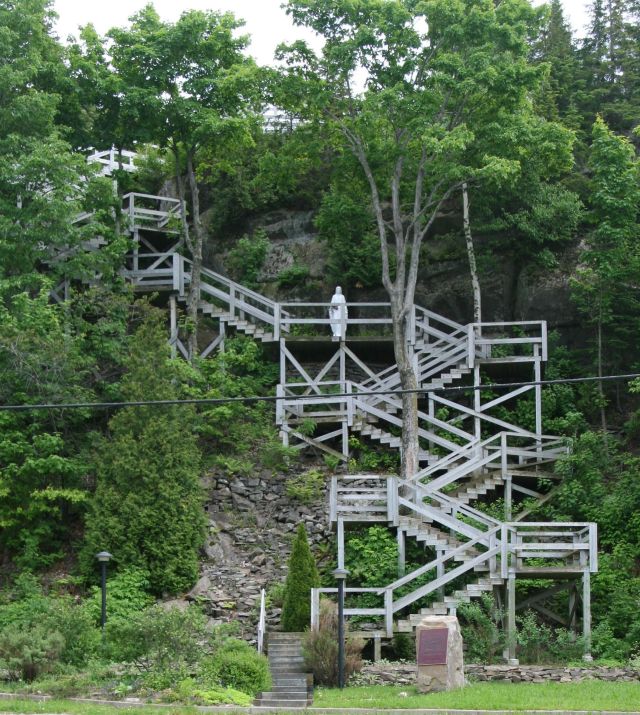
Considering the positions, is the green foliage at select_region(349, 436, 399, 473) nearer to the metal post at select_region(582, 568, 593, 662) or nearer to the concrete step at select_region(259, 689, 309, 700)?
the metal post at select_region(582, 568, 593, 662)

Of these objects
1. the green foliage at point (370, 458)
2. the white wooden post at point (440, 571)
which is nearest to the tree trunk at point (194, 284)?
the green foliage at point (370, 458)

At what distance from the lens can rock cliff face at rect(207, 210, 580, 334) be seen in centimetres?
3534

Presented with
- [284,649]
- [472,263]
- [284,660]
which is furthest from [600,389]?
[284,660]

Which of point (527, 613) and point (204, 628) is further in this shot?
point (527, 613)

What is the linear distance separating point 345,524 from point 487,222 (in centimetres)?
1157

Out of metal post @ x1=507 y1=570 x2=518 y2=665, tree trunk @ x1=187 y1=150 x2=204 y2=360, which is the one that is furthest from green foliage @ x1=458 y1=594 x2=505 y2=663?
tree trunk @ x1=187 y1=150 x2=204 y2=360

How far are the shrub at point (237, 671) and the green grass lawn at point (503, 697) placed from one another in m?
1.03

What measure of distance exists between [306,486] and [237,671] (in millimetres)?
8918

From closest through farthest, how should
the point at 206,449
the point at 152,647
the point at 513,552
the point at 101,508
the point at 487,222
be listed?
the point at 152,647 < the point at 513,552 < the point at 101,508 < the point at 206,449 < the point at 487,222

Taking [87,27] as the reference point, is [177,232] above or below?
below

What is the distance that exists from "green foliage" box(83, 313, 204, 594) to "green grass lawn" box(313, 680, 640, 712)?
238 inches

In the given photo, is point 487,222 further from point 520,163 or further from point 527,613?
point 527,613

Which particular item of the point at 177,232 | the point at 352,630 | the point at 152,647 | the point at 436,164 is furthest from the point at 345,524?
the point at 177,232

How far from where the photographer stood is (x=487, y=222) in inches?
1401
